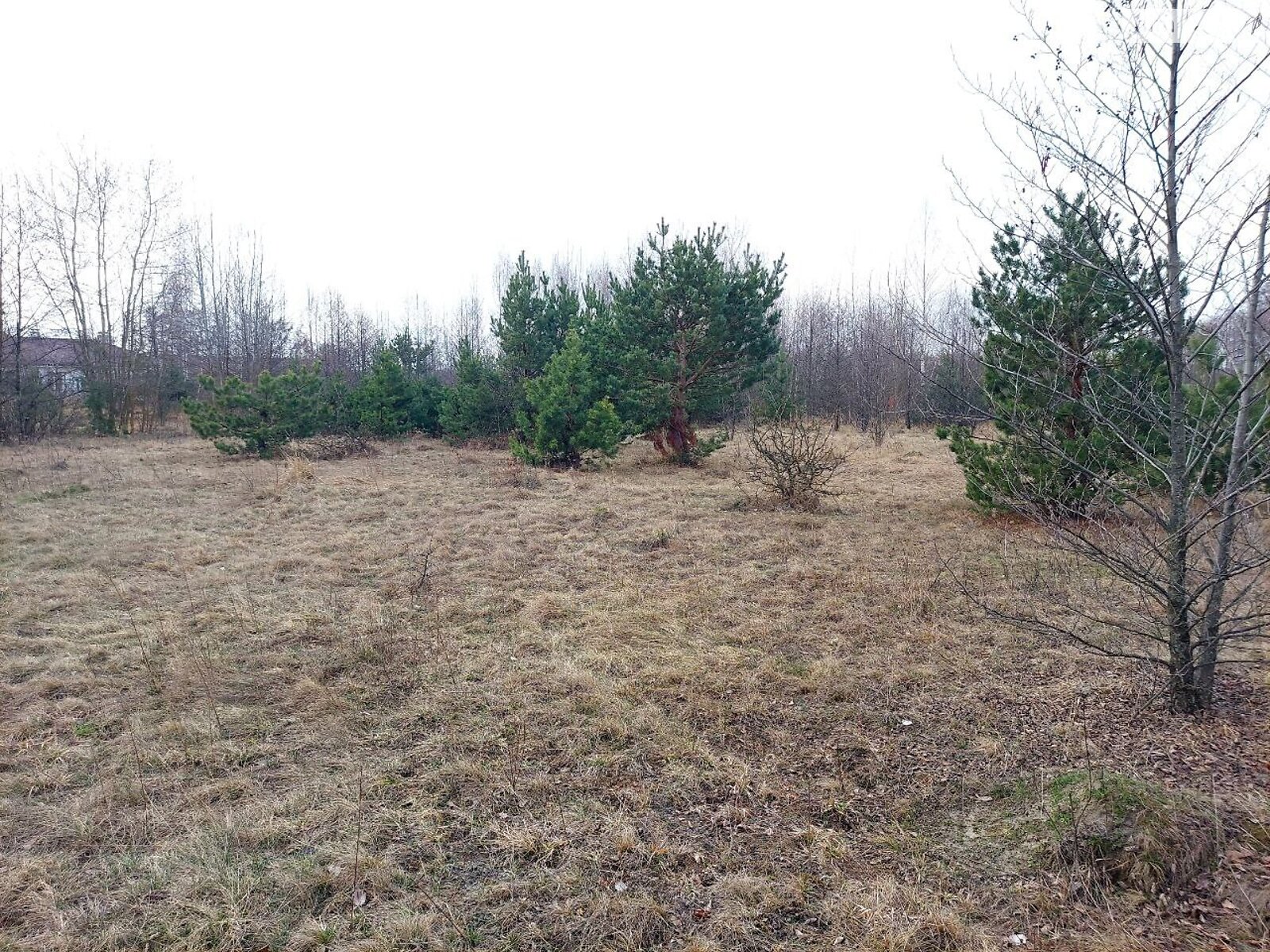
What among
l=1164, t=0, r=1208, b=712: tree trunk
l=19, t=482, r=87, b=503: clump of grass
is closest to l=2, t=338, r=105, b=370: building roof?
l=19, t=482, r=87, b=503: clump of grass

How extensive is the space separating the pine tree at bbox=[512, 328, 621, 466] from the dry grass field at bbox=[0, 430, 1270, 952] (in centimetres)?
585

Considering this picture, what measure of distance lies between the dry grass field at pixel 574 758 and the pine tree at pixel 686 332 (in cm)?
689

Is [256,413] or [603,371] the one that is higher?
[603,371]

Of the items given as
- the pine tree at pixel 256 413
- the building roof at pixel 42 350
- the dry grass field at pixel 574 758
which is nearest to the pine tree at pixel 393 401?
the pine tree at pixel 256 413

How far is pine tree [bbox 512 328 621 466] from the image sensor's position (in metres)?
12.4

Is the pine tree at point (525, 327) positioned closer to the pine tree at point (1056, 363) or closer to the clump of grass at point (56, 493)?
the clump of grass at point (56, 493)

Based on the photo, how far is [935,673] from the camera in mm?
4062

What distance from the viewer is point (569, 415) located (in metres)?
12.6

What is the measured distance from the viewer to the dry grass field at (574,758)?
2.26 meters

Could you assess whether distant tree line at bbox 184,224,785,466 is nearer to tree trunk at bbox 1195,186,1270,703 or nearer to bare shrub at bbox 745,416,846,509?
bare shrub at bbox 745,416,846,509

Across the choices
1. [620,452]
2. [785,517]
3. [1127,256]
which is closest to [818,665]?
[1127,256]

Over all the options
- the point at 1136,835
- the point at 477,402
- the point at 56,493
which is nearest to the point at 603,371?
the point at 477,402

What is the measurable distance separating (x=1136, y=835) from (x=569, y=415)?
10885 millimetres

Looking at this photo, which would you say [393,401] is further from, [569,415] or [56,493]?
[56,493]
